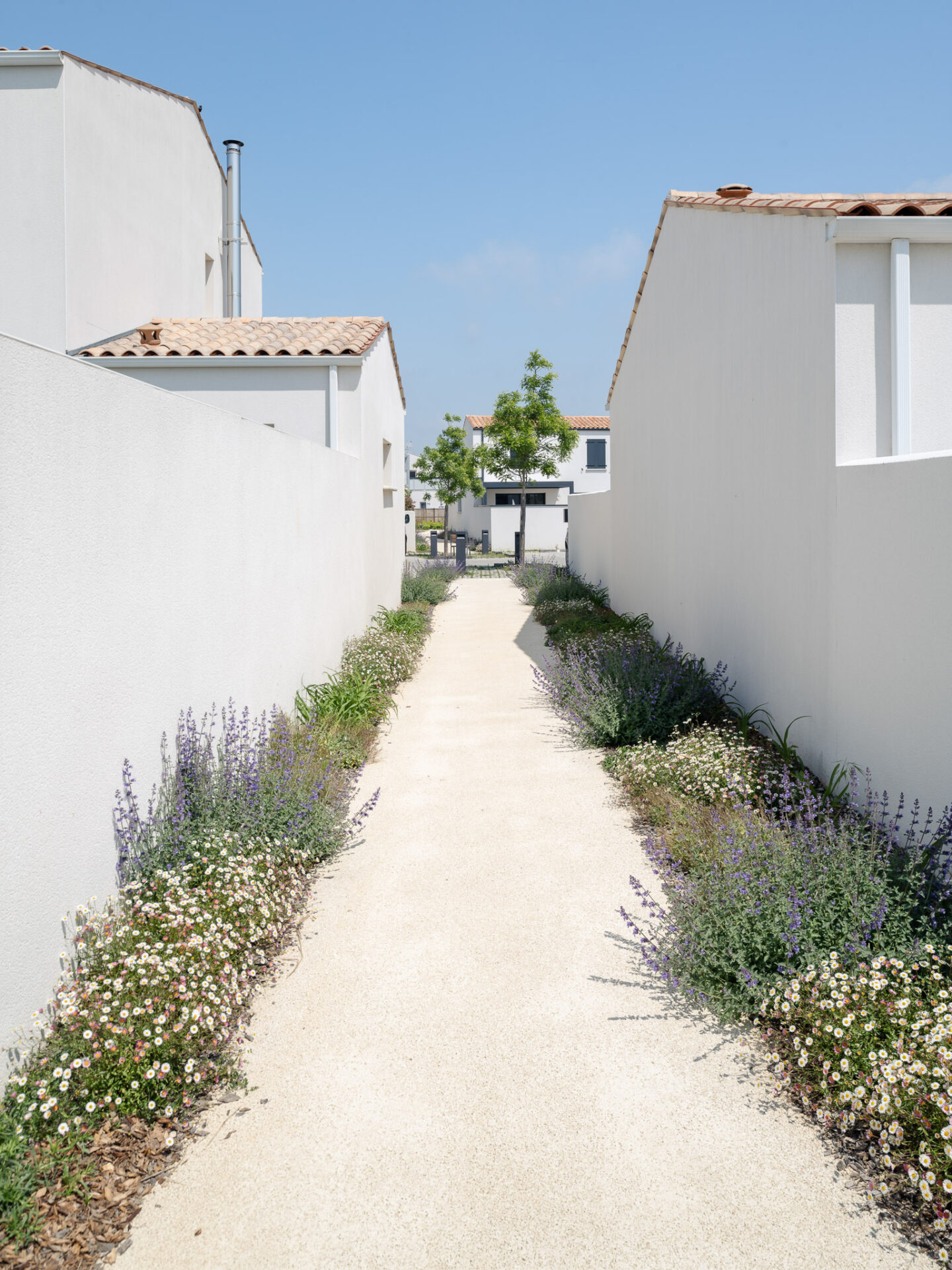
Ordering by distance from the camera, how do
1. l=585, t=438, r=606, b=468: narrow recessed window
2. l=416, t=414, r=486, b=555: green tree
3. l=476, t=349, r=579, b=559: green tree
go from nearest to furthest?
l=476, t=349, r=579, b=559: green tree, l=416, t=414, r=486, b=555: green tree, l=585, t=438, r=606, b=468: narrow recessed window

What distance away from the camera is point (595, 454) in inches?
1722

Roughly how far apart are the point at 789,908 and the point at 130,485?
10.9 feet

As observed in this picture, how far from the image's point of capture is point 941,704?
4.27m

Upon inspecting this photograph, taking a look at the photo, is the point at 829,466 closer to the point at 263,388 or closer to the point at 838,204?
the point at 838,204

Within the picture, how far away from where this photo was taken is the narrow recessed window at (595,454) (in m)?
43.5

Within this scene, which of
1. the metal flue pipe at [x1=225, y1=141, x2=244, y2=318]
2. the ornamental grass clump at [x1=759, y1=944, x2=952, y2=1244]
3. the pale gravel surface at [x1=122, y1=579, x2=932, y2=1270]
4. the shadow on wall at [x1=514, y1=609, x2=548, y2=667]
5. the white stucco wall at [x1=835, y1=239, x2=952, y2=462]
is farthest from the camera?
the metal flue pipe at [x1=225, y1=141, x2=244, y2=318]

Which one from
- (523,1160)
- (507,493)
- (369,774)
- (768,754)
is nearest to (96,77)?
(369,774)

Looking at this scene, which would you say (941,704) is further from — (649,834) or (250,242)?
(250,242)

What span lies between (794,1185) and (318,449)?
7.27 meters

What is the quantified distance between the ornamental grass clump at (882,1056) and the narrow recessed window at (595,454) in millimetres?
41515

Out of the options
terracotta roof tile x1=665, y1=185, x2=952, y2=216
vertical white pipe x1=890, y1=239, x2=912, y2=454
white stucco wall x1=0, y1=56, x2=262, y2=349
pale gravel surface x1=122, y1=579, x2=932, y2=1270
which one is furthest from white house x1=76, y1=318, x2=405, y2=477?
pale gravel surface x1=122, y1=579, x2=932, y2=1270

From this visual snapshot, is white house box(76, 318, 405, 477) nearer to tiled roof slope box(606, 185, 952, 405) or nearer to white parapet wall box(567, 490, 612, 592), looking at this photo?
tiled roof slope box(606, 185, 952, 405)

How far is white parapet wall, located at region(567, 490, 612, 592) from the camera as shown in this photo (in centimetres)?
1669

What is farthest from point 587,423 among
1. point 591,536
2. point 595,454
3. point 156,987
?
point 156,987
